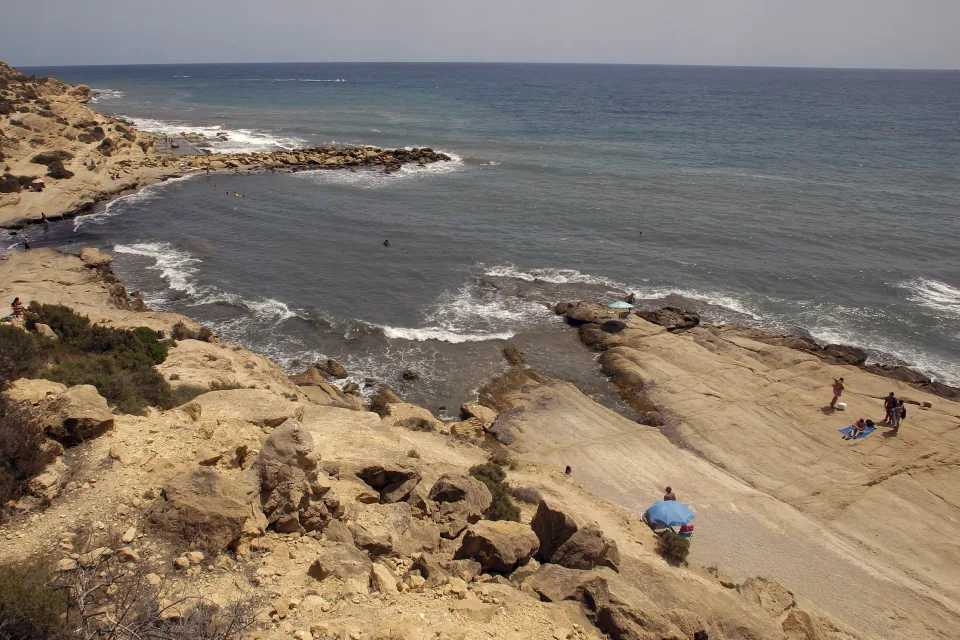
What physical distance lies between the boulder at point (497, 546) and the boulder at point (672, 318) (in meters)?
20.8

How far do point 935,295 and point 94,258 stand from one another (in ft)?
170

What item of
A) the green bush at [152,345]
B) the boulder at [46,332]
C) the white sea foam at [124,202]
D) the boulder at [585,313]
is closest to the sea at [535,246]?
the white sea foam at [124,202]

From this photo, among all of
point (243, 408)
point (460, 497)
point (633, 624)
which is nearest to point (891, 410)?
point (633, 624)

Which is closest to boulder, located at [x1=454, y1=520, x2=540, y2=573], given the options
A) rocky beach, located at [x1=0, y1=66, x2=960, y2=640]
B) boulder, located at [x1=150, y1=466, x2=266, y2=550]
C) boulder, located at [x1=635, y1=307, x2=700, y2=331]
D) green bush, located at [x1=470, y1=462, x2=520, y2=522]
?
rocky beach, located at [x1=0, y1=66, x2=960, y2=640]

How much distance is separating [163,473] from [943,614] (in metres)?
19.7

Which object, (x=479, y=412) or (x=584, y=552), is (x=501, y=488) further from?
(x=479, y=412)

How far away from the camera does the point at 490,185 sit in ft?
192

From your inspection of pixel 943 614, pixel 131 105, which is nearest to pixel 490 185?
pixel 943 614

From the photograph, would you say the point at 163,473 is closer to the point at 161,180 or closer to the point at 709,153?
the point at 161,180

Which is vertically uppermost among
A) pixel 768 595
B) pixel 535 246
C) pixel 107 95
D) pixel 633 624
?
pixel 107 95

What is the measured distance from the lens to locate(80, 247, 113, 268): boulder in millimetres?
35531

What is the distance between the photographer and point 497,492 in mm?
15984

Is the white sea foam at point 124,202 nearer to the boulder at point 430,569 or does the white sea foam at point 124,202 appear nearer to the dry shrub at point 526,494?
the dry shrub at point 526,494

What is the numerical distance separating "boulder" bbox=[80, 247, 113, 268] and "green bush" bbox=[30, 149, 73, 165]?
22.4 m
